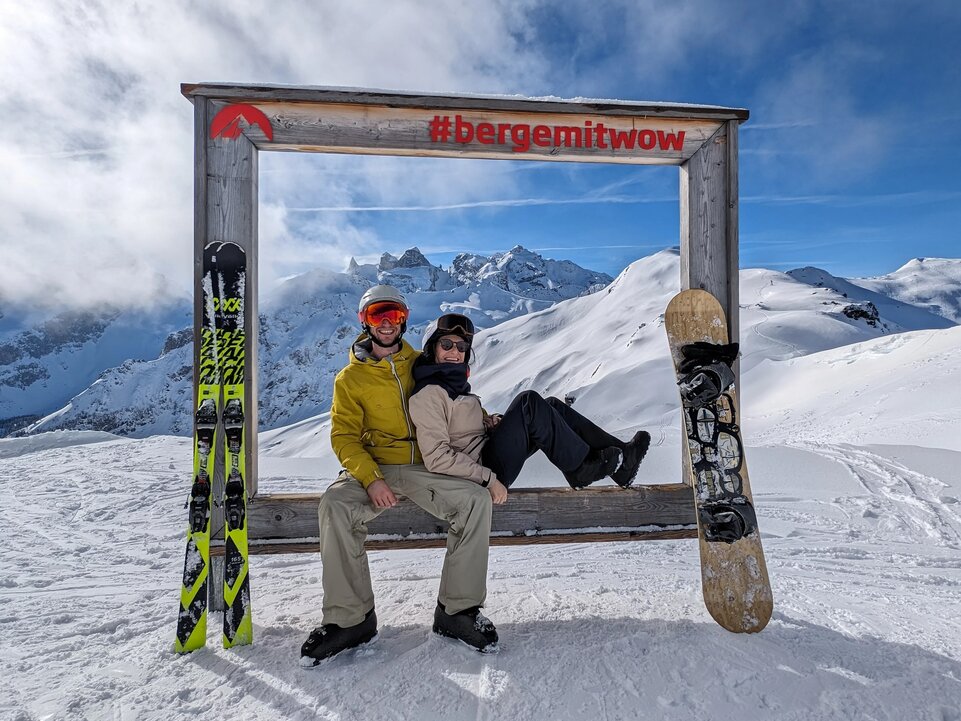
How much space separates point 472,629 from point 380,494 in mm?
844

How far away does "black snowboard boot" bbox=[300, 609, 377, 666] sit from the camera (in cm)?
274

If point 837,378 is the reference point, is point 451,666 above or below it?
below

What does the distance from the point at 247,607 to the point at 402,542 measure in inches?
35.1

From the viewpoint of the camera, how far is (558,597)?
142 inches

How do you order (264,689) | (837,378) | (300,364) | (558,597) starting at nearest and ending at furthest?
(264,689)
(558,597)
(837,378)
(300,364)


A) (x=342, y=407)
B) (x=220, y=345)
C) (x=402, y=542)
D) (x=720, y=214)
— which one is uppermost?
(x=720, y=214)

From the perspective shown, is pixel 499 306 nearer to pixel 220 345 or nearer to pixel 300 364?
pixel 300 364

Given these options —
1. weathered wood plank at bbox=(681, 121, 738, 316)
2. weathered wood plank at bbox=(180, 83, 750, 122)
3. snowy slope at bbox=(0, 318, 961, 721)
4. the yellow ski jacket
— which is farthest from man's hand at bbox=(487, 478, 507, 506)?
weathered wood plank at bbox=(180, 83, 750, 122)

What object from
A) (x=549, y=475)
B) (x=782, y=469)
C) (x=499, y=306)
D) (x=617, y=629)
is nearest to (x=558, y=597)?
(x=617, y=629)

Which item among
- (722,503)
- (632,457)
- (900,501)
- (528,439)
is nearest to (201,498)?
(528,439)

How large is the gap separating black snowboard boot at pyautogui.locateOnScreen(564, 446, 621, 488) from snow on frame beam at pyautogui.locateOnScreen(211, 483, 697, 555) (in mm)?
216

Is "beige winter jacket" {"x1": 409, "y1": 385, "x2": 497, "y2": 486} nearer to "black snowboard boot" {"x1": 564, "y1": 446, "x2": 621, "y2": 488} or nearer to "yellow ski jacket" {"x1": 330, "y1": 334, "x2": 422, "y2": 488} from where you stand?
"yellow ski jacket" {"x1": 330, "y1": 334, "x2": 422, "y2": 488}

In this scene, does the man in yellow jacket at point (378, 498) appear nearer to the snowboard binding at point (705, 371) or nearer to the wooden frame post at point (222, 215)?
the wooden frame post at point (222, 215)

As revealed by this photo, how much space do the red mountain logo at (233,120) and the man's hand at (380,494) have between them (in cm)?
232
